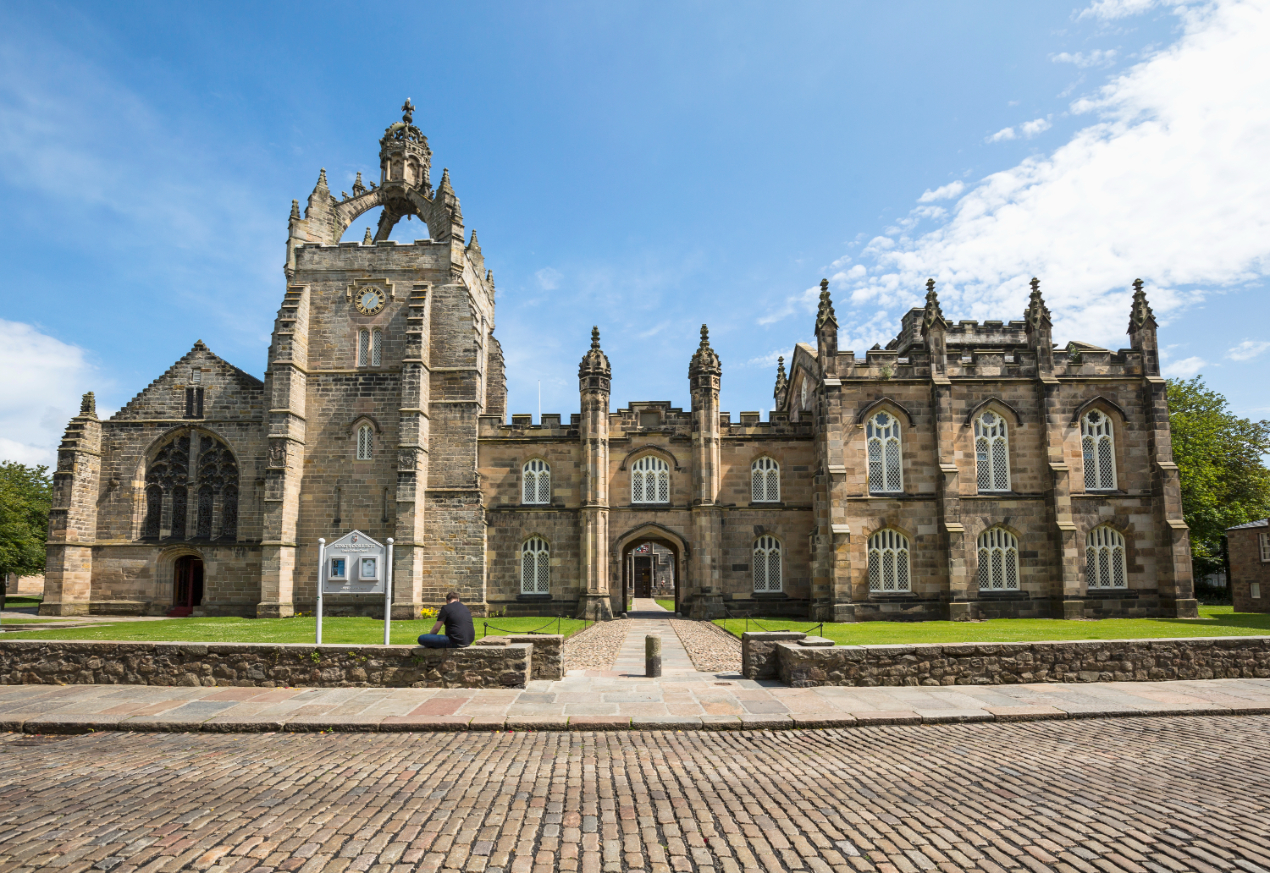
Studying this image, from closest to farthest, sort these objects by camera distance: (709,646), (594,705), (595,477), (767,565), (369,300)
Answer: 1. (594,705)
2. (709,646)
3. (595,477)
4. (767,565)
5. (369,300)

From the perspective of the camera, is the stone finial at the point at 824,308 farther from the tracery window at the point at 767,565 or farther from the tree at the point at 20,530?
the tree at the point at 20,530

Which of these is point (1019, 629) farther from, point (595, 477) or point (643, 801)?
point (643, 801)

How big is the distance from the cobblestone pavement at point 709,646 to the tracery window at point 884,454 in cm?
862

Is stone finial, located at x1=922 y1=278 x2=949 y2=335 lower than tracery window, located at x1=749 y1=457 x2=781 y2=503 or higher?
higher

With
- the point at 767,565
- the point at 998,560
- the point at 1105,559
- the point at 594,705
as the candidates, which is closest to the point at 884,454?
the point at 998,560

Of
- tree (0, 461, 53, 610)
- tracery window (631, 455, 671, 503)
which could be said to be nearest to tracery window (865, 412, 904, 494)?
tracery window (631, 455, 671, 503)

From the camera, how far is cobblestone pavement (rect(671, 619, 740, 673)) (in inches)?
628

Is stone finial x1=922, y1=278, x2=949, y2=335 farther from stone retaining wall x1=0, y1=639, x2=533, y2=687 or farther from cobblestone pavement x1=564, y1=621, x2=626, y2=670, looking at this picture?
stone retaining wall x1=0, y1=639, x2=533, y2=687

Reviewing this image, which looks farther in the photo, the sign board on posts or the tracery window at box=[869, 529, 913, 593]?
the tracery window at box=[869, 529, 913, 593]

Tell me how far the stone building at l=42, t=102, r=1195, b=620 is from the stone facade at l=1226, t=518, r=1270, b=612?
17.9 ft

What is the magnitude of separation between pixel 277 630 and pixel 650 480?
14.7 m

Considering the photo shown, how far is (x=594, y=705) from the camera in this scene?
38.2ft

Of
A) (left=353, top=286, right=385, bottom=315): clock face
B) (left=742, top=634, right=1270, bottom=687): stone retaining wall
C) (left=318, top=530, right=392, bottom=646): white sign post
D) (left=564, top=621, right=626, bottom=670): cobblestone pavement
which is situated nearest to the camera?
(left=742, top=634, right=1270, bottom=687): stone retaining wall

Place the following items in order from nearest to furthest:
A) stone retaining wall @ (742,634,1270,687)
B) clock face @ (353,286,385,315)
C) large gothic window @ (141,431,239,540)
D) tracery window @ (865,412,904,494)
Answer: stone retaining wall @ (742,634,1270,687)
tracery window @ (865,412,904,494)
large gothic window @ (141,431,239,540)
clock face @ (353,286,385,315)
